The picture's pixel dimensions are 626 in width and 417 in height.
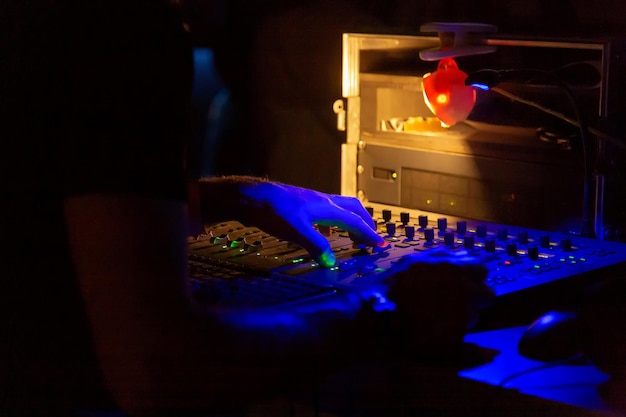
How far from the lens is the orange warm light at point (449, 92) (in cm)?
165

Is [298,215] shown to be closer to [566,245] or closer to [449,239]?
[449,239]

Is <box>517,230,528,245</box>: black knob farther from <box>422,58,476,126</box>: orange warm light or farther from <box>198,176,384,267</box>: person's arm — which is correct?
<box>422,58,476,126</box>: orange warm light

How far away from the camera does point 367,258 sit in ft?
4.44

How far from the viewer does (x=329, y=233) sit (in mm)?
1524

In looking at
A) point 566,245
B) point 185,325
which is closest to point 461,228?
point 566,245

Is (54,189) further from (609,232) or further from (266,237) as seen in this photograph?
(609,232)

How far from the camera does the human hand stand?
4.40ft

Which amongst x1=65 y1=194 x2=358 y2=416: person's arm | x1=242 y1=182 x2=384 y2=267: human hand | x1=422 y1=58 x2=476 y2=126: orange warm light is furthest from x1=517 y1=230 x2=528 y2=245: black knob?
x1=65 y1=194 x2=358 y2=416: person's arm

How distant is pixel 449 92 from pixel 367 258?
17.5 inches

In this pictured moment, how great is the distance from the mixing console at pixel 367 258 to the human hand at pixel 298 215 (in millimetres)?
29

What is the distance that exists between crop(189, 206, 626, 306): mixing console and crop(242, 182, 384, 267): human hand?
29 millimetres

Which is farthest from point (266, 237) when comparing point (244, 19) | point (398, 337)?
point (244, 19)

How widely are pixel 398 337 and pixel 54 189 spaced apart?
0.43 meters

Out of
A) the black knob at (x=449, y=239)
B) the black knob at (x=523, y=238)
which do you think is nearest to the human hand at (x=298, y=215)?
the black knob at (x=449, y=239)
